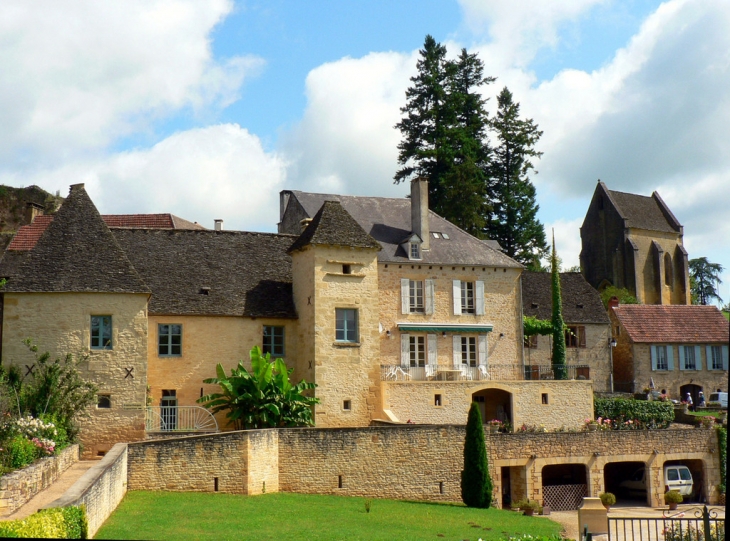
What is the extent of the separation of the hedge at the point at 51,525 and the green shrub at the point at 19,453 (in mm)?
4415

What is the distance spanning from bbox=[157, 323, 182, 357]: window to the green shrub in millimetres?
9182

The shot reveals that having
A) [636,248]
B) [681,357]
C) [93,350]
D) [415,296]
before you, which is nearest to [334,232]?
[415,296]

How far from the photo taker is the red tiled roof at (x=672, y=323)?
45156 mm

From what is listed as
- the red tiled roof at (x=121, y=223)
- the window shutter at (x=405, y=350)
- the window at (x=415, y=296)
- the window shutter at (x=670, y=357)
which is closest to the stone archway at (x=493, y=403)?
the window shutter at (x=405, y=350)

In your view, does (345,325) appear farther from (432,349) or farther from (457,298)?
(457,298)

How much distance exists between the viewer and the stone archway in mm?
33719

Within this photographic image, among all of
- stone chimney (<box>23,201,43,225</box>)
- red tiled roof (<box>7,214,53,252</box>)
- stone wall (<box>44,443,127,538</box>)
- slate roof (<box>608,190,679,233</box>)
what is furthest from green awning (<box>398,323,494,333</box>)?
slate roof (<box>608,190,679,233</box>)

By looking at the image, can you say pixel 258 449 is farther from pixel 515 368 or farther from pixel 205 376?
pixel 515 368

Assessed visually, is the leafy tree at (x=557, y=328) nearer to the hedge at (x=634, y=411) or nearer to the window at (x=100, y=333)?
the hedge at (x=634, y=411)

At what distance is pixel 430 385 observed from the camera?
31188 mm

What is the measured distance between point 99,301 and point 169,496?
6.73 m

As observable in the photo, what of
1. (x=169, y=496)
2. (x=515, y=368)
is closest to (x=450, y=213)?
(x=515, y=368)

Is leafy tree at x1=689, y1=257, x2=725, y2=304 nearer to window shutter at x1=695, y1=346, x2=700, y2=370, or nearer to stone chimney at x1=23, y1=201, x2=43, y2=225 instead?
window shutter at x1=695, y1=346, x2=700, y2=370

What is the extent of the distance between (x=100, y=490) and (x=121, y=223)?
28.3 metres
